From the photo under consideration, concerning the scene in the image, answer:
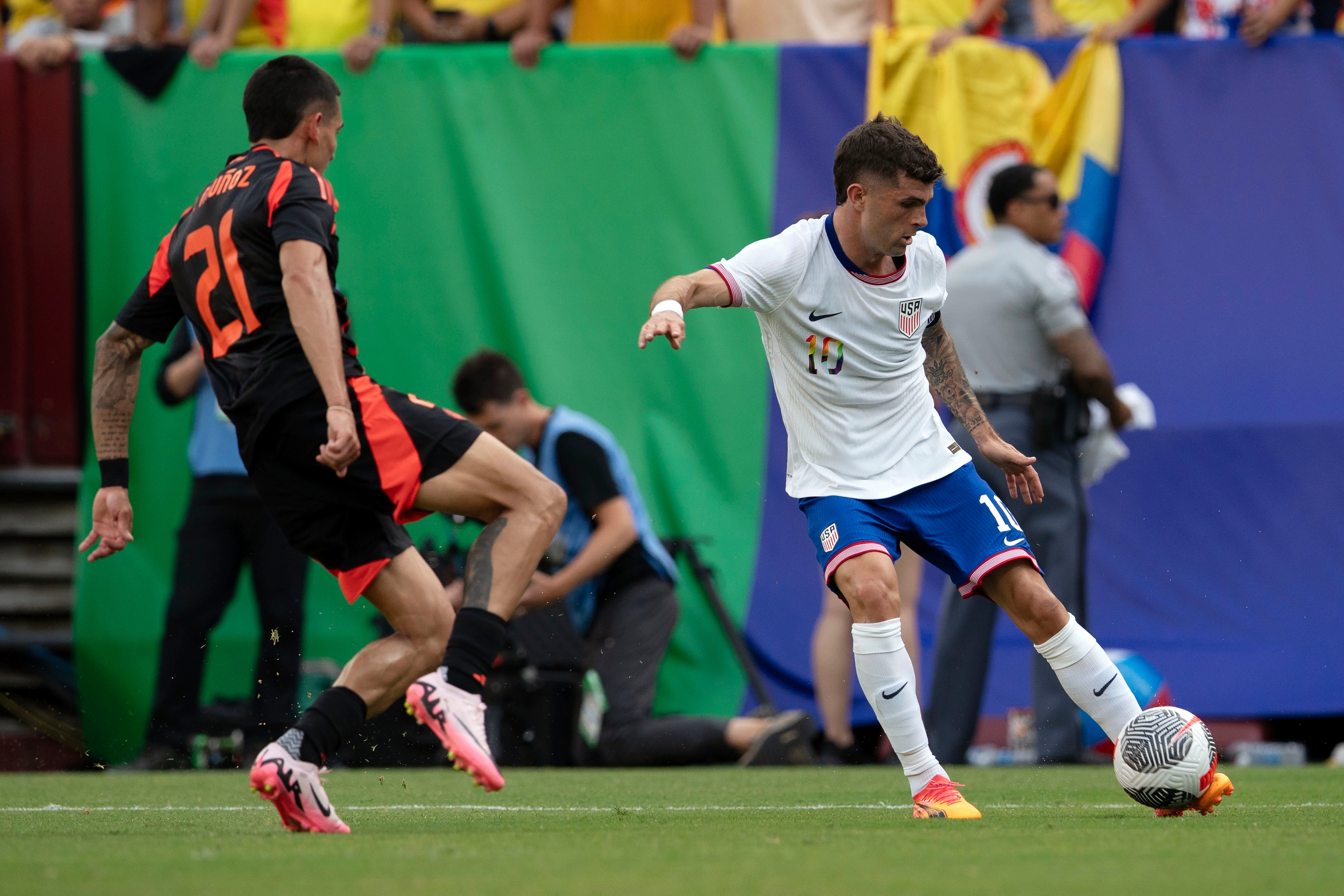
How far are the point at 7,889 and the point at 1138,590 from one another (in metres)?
6.35

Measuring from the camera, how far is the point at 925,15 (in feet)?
28.8

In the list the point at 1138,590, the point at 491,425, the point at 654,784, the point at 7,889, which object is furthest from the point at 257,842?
the point at 1138,590

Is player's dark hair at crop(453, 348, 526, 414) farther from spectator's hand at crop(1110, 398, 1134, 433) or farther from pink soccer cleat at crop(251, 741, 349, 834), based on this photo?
pink soccer cleat at crop(251, 741, 349, 834)

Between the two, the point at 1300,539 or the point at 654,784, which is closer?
the point at 654,784

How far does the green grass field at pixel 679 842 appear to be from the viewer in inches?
116

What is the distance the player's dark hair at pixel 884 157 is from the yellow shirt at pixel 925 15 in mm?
4387

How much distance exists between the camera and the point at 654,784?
6191mm

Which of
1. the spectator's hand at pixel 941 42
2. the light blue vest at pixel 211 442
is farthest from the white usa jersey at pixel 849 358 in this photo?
the spectator's hand at pixel 941 42

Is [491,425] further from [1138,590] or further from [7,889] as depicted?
[7,889]

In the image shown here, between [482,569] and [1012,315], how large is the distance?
11.4 ft

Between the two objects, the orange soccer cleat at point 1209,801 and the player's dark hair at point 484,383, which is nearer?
the orange soccer cleat at point 1209,801

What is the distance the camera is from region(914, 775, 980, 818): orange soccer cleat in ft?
14.2

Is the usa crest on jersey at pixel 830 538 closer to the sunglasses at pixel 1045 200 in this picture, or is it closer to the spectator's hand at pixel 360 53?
the sunglasses at pixel 1045 200

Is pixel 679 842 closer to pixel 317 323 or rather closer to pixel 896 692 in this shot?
pixel 896 692
